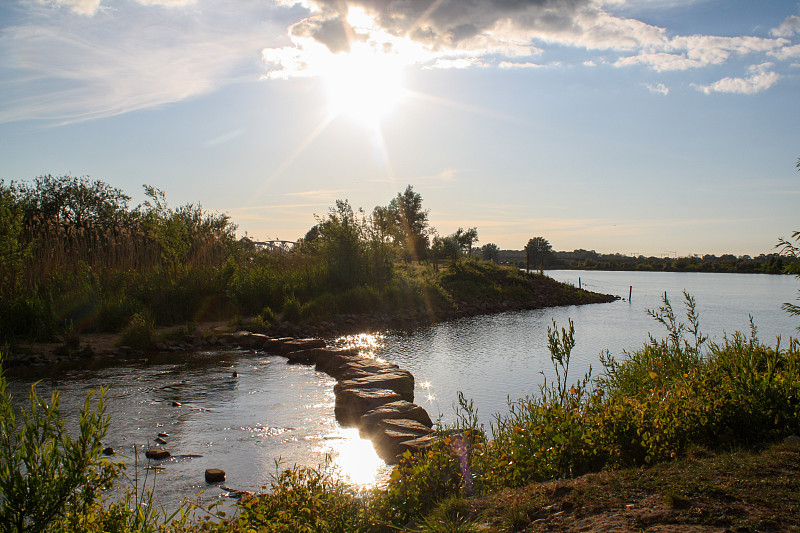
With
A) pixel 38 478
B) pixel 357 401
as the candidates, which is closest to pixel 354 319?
pixel 357 401

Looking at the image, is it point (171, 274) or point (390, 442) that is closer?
point (390, 442)

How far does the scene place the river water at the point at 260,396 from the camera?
6.27 meters

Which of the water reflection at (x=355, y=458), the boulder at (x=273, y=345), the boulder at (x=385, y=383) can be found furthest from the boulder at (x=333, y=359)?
the water reflection at (x=355, y=458)

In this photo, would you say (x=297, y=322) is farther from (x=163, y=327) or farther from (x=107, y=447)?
(x=107, y=447)

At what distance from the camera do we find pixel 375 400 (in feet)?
28.4

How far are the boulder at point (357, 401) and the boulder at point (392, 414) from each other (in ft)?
0.89

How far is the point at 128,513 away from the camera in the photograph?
Answer: 3.14 metres

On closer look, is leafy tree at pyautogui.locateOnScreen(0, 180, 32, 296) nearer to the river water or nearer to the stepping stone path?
the river water

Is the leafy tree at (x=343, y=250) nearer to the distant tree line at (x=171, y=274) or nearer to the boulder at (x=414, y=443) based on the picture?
the distant tree line at (x=171, y=274)

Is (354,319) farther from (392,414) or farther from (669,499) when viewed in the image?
(669,499)

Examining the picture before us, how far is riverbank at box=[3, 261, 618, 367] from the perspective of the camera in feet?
43.0

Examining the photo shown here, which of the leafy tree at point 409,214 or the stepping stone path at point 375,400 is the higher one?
the leafy tree at point 409,214

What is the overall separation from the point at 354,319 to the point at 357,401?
12.9 metres

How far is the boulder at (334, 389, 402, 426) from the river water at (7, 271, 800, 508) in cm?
24
